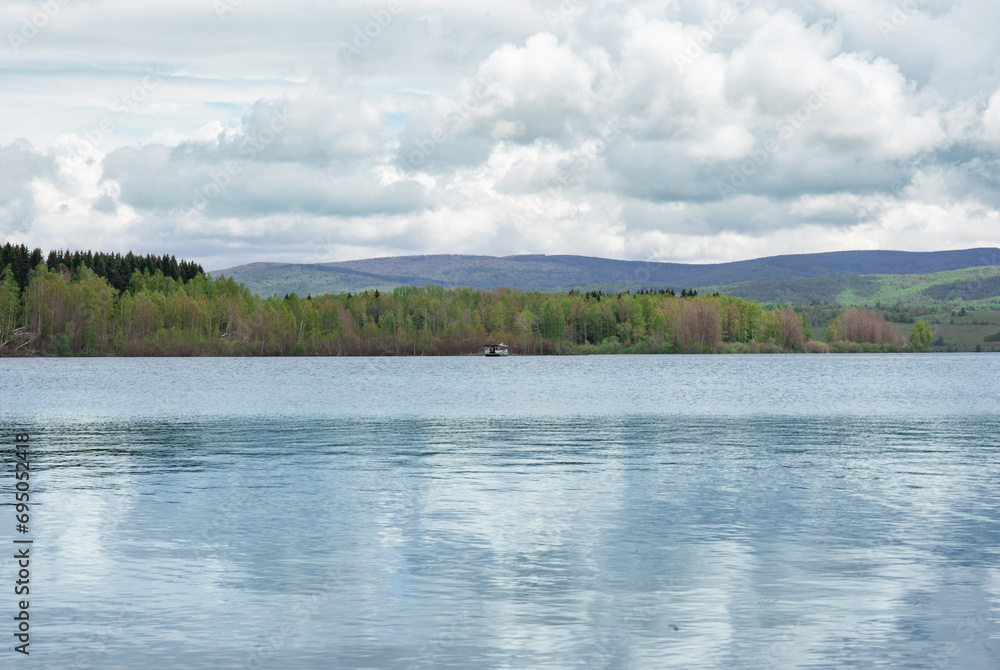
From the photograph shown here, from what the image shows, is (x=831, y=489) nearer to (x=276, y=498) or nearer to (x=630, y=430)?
(x=276, y=498)

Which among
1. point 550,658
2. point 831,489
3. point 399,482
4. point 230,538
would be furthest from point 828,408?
point 550,658

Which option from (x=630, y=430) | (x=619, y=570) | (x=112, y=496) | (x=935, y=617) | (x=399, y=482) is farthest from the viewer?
(x=630, y=430)

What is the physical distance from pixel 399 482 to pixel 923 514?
61.2ft

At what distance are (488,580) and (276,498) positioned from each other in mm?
13784

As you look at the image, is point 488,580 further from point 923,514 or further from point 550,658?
point 923,514

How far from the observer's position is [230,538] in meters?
27.8

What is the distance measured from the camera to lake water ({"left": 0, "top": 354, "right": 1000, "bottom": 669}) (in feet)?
60.4

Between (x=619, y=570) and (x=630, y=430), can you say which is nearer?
(x=619, y=570)

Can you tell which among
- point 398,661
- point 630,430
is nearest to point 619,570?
point 398,661

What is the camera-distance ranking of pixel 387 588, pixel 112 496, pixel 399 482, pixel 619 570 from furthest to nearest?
pixel 399 482
pixel 112 496
pixel 619 570
pixel 387 588

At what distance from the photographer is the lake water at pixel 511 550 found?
18406 millimetres

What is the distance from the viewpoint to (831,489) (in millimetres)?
36719

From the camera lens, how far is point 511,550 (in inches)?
1033

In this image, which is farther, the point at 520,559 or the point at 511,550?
the point at 511,550
